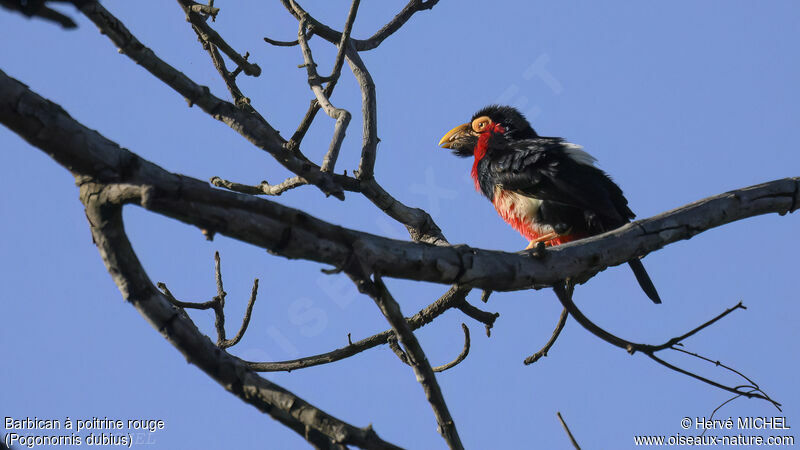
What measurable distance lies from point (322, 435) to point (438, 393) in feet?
1.66

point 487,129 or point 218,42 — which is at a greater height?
point 487,129

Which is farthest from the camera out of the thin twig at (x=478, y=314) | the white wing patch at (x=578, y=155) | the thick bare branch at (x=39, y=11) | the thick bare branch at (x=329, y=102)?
the white wing patch at (x=578, y=155)

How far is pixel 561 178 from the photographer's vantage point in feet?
17.1

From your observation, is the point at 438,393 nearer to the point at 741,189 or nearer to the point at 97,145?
the point at 97,145

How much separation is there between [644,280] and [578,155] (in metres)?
0.99

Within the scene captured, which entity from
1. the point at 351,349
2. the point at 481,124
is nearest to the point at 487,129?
the point at 481,124

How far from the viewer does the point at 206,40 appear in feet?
13.0

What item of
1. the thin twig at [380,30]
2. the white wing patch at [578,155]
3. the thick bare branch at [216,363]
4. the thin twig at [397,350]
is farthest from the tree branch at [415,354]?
the white wing patch at [578,155]

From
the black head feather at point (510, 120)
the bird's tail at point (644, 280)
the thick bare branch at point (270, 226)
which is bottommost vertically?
the thick bare branch at point (270, 226)

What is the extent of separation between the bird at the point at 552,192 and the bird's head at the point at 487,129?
0.38 m

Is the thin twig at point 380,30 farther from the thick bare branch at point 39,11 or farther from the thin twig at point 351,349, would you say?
the thick bare branch at point 39,11

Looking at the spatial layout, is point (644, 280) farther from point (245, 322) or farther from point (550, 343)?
point (245, 322)

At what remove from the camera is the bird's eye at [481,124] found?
652 centimetres

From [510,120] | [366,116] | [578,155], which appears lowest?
[366,116]
